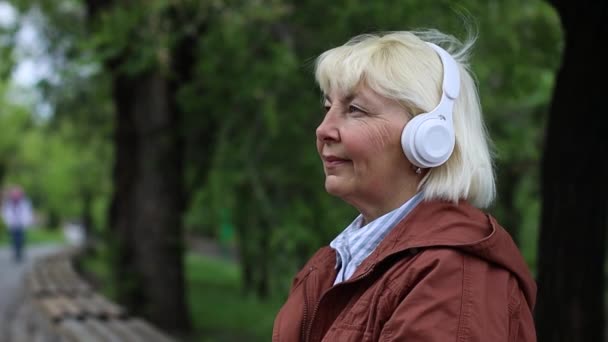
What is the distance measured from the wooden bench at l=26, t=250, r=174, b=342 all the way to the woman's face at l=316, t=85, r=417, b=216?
434cm

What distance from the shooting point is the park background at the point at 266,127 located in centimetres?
465

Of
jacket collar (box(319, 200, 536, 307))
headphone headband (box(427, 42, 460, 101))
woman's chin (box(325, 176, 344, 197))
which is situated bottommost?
jacket collar (box(319, 200, 536, 307))

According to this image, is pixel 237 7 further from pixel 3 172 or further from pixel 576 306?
pixel 3 172

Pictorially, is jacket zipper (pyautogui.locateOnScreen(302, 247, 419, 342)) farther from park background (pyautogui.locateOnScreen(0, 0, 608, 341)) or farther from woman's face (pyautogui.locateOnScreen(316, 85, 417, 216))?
park background (pyautogui.locateOnScreen(0, 0, 608, 341))

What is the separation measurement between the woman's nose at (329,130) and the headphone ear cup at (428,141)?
0.52ft

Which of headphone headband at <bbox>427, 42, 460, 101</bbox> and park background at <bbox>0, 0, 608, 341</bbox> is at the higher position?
headphone headband at <bbox>427, 42, 460, 101</bbox>

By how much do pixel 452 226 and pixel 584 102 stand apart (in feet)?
9.95

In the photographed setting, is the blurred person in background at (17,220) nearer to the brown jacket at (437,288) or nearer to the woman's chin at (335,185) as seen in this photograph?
the woman's chin at (335,185)

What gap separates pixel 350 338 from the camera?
5.58ft

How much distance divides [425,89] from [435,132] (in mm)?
113

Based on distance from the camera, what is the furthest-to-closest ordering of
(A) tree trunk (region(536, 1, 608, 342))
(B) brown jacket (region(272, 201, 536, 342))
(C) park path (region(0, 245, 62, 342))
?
(C) park path (region(0, 245, 62, 342)) → (A) tree trunk (region(536, 1, 608, 342)) → (B) brown jacket (region(272, 201, 536, 342))

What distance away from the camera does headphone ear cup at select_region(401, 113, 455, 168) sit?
1.75m

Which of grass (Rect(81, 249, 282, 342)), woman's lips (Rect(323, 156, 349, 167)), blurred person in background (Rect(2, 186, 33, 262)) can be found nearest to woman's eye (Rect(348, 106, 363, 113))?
woman's lips (Rect(323, 156, 349, 167))

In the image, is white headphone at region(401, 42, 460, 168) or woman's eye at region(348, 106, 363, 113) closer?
white headphone at region(401, 42, 460, 168)
